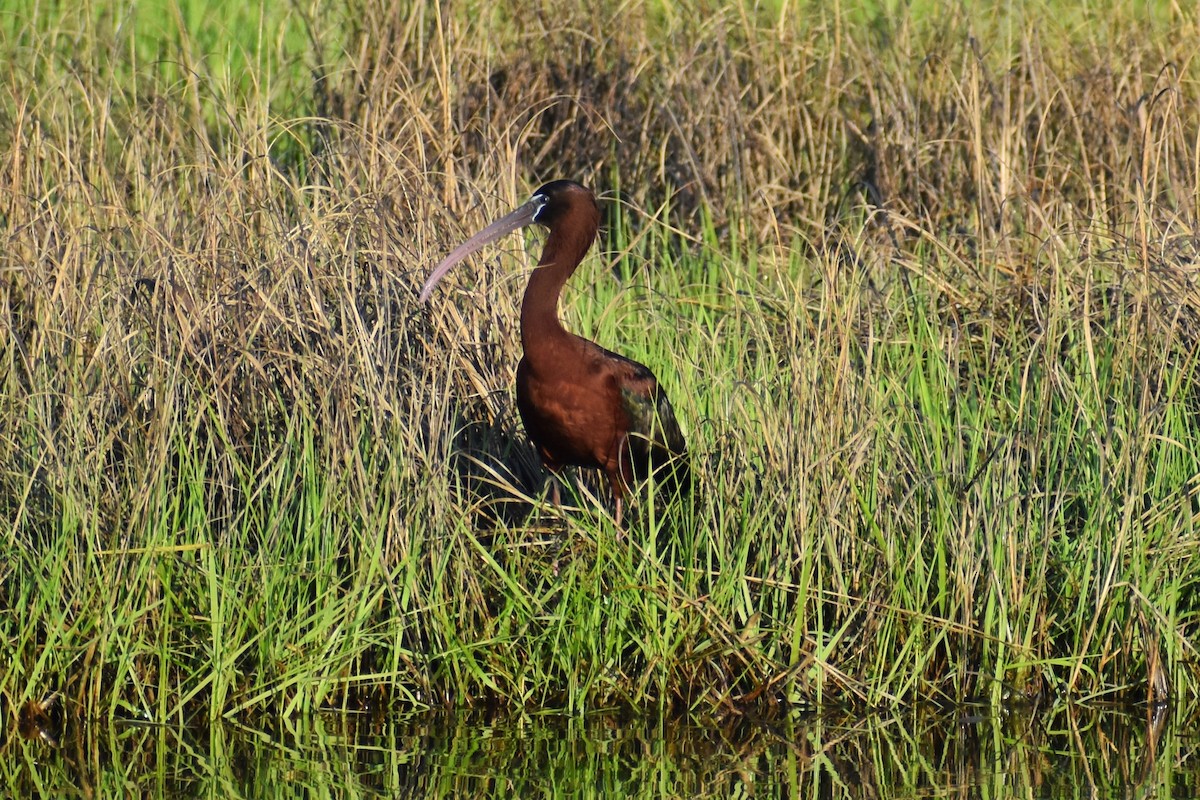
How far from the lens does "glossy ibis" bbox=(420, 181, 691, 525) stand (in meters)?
4.62

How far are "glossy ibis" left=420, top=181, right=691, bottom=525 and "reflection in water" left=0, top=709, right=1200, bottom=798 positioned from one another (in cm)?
75

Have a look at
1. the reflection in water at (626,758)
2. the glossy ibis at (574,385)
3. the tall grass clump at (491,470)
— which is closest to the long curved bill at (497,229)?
the glossy ibis at (574,385)

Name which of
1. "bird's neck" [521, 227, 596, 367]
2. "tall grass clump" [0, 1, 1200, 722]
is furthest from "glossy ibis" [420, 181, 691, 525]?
"tall grass clump" [0, 1, 1200, 722]

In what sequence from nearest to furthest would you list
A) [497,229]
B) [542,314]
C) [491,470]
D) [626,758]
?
[626,758] → [491,470] → [542,314] → [497,229]

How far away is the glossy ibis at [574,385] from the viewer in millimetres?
4625

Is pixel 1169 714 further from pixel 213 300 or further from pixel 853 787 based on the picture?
pixel 213 300

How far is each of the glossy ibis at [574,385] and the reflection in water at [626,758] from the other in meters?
0.75

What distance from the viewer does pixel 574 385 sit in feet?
15.3

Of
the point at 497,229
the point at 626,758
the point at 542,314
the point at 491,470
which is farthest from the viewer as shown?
the point at 497,229

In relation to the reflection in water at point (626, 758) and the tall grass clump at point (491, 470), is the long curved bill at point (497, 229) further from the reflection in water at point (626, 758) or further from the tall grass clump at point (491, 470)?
the reflection in water at point (626, 758)

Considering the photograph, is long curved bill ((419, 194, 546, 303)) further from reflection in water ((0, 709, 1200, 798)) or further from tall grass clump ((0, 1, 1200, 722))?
reflection in water ((0, 709, 1200, 798))

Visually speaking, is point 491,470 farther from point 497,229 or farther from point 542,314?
point 497,229

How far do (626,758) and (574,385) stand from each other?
108 cm

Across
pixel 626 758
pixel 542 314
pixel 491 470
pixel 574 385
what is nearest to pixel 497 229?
pixel 542 314
